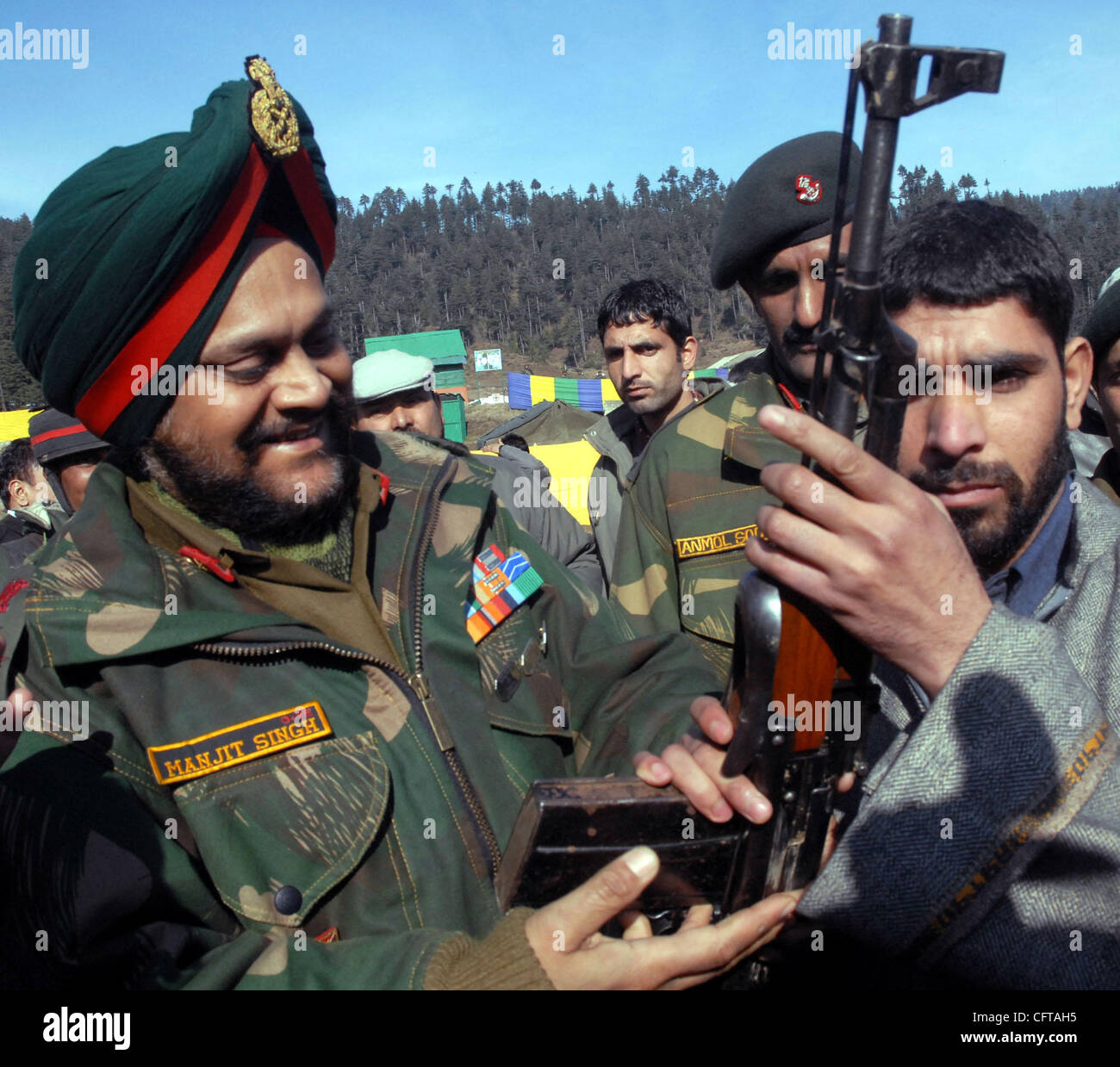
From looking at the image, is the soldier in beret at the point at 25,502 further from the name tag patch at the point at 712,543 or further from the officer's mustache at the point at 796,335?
the officer's mustache at the point at 796,335

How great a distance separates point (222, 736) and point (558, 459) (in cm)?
1621

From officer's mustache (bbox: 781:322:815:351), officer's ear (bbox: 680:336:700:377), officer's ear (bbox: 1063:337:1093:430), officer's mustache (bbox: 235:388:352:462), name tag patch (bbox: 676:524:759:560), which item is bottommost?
name tag patch (bbox: 676:524:759:560)

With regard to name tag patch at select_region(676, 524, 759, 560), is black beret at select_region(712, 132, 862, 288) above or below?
above

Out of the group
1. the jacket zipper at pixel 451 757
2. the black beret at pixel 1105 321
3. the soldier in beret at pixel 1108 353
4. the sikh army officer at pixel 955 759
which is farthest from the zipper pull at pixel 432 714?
the black beret at pixel 1105 321

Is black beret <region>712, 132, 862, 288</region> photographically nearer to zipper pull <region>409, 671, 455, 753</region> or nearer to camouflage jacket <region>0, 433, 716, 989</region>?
camouflage jacket <region>0, 433, 716, 989</region>

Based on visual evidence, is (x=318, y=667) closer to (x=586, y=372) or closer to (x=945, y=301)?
(x=945, y=301)

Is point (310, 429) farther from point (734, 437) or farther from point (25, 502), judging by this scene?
point (25, 502)

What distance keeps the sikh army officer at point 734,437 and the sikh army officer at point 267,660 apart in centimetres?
93

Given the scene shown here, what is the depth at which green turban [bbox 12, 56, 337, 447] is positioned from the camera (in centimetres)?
218

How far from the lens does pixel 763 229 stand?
3.32 metres

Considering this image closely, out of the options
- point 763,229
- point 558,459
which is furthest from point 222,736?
point 558,459

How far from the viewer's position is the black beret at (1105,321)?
3252mm

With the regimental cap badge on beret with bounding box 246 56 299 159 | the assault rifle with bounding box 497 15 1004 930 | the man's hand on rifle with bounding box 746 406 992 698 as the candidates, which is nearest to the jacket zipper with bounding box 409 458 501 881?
the assault rifle with bounding box 497 15 1004 930

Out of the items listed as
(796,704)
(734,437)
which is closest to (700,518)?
(734,437)
